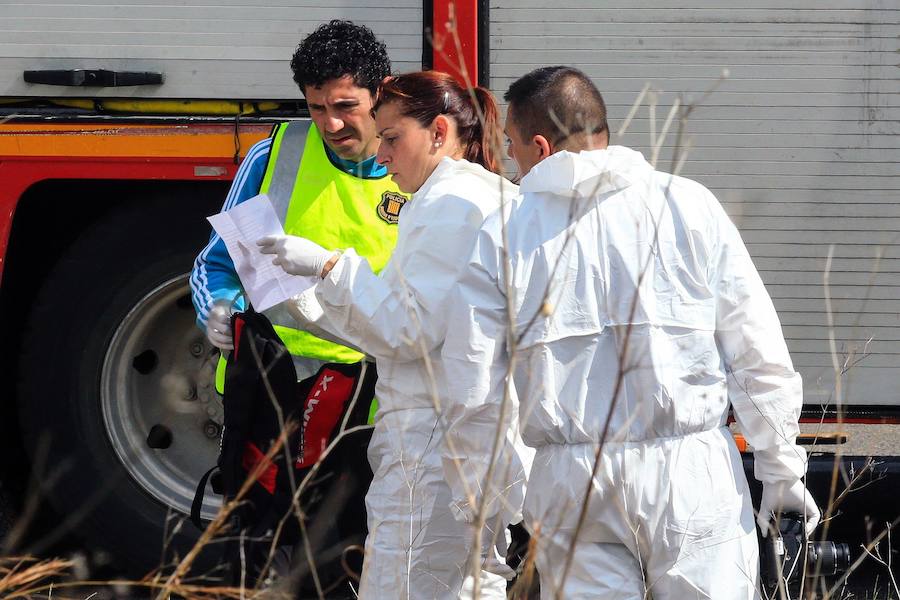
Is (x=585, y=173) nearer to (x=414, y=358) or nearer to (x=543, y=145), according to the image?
(x=543, y=145)

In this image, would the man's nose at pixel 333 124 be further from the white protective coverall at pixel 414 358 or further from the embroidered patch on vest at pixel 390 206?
the white protective coverall at pixel 414 358

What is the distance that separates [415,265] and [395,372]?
0.90ft

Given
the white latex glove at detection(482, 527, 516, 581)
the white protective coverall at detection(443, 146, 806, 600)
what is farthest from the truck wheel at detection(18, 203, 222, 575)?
the white protective coverall at detection(443, 146, 806, 600)

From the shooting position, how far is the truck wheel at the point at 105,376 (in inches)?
148

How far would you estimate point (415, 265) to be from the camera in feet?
8.06

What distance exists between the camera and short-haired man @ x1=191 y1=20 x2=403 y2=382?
116 inches

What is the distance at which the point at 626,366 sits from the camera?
2100 mm

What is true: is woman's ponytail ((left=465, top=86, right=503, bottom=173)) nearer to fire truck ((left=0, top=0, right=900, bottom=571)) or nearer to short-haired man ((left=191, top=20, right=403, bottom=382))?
short-haired man ((left=191, top=20, right=403, bottom=382))

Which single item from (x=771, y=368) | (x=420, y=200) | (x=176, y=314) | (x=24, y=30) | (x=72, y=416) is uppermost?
(x=24, y=30)

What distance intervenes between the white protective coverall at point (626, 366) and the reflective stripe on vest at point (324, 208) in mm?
770

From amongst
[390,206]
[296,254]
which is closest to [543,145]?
[296,254]

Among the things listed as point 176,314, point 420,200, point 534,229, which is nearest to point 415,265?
point 420,200

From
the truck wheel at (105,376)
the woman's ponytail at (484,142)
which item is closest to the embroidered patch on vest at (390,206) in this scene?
the woman's ponytail at (484,142)

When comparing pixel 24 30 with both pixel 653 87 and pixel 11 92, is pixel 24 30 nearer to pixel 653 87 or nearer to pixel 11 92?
pixel 11 92
